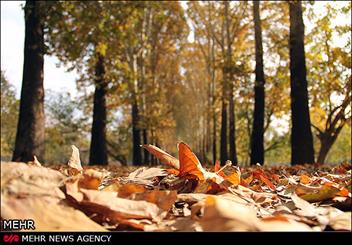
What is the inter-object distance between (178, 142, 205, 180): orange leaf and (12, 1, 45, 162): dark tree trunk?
12697 millimetres

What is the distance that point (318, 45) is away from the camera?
2661 cm

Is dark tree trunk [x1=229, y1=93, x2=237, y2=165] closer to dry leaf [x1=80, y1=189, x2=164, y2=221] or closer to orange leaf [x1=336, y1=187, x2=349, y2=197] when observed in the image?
orange leaf [x1=336, y1=187, x2=349, y2=197]

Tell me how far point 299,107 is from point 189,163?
1268 centimetres

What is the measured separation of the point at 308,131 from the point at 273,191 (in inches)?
487

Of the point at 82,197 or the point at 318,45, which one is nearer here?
the point at 82,197

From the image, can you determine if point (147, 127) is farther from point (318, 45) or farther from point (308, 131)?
point (308, 131)

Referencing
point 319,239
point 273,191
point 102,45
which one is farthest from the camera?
point 102,45

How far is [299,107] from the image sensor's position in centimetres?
1387

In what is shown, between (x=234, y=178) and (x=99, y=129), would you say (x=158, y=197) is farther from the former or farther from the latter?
(x=99, y=129)

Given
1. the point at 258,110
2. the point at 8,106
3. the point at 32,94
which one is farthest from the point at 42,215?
the point at 8,106

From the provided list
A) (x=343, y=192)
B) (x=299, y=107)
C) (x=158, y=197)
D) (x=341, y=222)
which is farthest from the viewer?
(x=299, y=107)

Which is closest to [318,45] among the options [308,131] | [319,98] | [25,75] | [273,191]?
[319,98]

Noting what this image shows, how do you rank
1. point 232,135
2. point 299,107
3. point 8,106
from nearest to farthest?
point 299,107
point 232,135
point 8,106

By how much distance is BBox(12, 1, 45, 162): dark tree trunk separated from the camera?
13938mm
